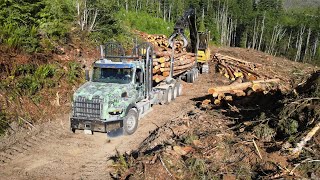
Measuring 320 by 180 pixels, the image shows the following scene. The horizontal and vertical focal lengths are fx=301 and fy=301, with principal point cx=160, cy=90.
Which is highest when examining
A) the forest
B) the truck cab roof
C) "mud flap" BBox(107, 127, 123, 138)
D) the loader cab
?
the forest

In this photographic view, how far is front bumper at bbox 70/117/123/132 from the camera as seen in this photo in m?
10.1

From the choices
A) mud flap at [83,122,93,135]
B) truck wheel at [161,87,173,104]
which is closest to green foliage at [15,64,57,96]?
mud flap at [83,122,93,135]

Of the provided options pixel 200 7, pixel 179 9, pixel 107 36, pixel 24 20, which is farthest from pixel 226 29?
pixel 24 20

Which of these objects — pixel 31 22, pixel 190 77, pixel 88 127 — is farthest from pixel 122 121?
pixel 190 77

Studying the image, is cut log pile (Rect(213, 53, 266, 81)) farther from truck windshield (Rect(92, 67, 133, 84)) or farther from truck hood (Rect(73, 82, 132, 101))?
truck hood (Rect(73, 82, 132, 101))

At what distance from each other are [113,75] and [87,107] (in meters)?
1.90

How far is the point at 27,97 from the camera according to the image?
1254cm

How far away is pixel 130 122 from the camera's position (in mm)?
11328

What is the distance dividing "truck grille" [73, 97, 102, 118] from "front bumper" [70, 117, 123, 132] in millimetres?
204

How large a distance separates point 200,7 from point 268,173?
88.9 meters

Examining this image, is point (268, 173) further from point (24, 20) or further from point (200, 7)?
point (200, 7)

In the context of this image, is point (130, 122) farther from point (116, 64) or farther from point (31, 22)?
point (31, 22)

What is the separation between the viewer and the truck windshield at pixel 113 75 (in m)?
11.6

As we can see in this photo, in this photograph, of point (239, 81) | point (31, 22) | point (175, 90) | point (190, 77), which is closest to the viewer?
point (31, 22)
